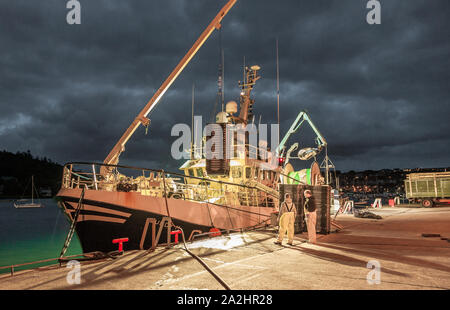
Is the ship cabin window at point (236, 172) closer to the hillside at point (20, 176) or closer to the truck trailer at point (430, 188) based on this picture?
the truck trailer at point (430, 188)

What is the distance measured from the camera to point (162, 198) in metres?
9.46

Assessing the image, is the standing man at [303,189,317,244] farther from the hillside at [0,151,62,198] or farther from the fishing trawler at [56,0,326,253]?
the hillside at [0,151,62,198]

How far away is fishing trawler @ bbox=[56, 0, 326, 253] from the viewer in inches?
325

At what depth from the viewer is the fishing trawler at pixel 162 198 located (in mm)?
8266

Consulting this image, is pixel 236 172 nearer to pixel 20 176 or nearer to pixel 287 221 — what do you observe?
pixel 287 221

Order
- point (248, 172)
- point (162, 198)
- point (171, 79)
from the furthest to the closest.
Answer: point (248, 172) < point (171, 79) < point (162, 198)

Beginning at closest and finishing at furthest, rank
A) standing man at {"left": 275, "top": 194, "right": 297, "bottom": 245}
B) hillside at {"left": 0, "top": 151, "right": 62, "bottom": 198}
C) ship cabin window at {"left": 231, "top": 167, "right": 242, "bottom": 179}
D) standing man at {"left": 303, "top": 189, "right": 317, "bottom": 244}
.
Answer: standing man at {"left": 275, "top": 194, "right": 297, "bottom": 245}
standing man at {"left": 303, "top": 189, "right": 317, "bottom": 244}
ship cabin window at {"left": 231, "top": 167, "right": 242, "bottom": 179}
hillside at {"left": 0, "top": 151, "right": 62, "bottom": 198}

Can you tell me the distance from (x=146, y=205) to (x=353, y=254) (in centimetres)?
613

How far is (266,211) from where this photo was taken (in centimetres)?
1492

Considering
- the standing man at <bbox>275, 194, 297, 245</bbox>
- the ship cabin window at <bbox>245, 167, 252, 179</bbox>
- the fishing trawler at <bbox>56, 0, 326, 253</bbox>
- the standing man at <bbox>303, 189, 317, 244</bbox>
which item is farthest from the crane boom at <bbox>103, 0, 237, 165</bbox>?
the standing man at <bbox>303, 189, 317, 244</bbox>

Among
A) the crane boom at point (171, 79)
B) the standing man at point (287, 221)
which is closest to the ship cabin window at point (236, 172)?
the crane boom at point (171, 79)

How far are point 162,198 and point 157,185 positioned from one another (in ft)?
2.15

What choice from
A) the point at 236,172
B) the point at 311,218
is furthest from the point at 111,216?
the point at 236,172
